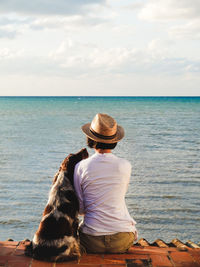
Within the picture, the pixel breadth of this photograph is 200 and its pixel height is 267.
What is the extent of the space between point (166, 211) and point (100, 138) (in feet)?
12.8

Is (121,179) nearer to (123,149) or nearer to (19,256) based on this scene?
(19,256)

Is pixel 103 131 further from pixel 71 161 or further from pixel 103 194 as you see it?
pixel 103 194

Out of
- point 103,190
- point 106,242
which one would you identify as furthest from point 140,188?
point 103,190

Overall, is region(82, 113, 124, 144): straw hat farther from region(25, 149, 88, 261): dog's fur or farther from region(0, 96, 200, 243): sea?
region(0, 96, 200, 243): sea

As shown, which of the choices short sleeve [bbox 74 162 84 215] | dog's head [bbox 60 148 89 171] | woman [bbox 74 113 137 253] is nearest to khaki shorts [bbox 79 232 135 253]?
woman [bbox 74 113 137 253]

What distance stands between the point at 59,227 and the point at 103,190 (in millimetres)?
469

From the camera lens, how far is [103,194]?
9.80ft

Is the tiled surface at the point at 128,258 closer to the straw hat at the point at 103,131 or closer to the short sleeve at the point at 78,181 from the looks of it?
the short sleeve at the point at 78,181

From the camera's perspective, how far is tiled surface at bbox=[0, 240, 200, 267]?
2.97 m

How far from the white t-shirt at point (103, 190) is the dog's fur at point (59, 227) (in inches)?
5.0

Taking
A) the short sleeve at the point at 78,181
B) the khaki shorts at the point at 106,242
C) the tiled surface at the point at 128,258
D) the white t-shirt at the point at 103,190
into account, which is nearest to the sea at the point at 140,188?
the tiled surface at the point at 128,258

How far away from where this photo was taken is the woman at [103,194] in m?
2.96

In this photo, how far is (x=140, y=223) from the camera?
604 cm

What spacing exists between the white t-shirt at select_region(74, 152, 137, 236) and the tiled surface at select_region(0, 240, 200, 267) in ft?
0.77
